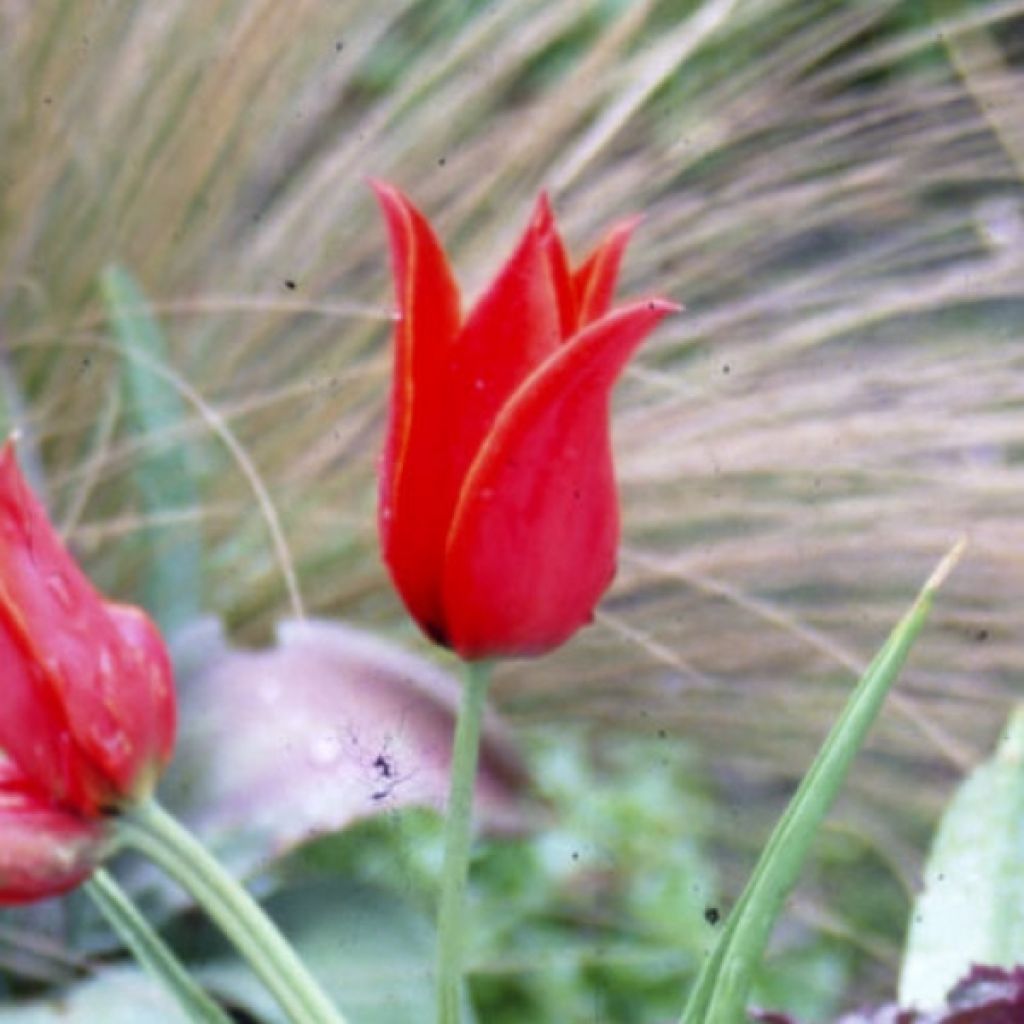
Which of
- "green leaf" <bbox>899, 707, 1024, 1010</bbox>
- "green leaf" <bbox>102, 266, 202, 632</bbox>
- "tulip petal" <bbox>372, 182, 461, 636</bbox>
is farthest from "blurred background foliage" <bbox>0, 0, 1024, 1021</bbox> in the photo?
"tulip petal" <bbox>372, 182, 461, 636</bbox>

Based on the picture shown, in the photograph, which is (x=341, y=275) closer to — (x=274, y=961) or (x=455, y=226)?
(x=455, y=226)

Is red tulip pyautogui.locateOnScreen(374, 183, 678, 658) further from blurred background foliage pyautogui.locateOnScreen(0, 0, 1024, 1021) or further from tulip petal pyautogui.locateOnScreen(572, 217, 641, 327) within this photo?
blurred background foliage pyautogui.locateOnScreen(0, 0, 1024, 1021)

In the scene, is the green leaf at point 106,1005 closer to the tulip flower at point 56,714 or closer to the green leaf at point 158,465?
the green leaf at point 158,465

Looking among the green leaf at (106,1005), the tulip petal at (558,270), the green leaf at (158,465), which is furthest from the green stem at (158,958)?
the green leaf at (158,465)

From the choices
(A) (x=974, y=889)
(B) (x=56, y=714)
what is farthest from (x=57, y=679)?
(A) (x=974, y=889)

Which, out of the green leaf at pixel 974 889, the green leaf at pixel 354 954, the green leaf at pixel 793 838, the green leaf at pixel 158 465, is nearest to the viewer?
the green leaf at pixel 793 838

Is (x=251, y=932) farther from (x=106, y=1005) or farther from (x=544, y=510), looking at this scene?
(x=106, y=1005)

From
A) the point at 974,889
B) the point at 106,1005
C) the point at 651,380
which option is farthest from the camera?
the point at 651,380
